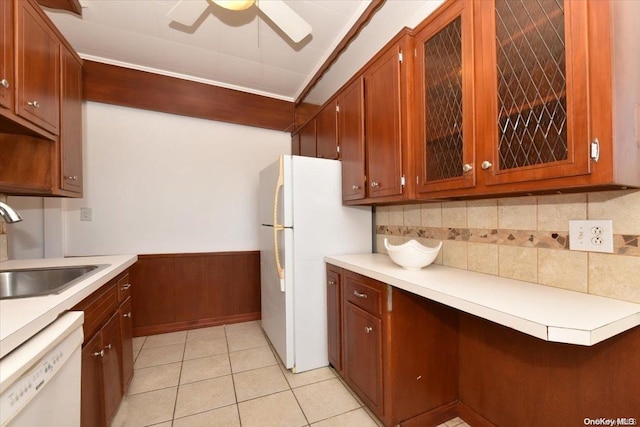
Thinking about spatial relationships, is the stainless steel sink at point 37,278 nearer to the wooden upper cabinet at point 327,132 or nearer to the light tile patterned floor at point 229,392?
the light tile patterned floor at point 229,392

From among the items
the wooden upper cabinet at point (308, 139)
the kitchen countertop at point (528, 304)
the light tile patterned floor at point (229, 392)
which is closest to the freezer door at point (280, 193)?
the wooden upper cabinet at point (308, 139)

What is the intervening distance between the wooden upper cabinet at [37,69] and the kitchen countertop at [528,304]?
2.05m

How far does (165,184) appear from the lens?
287 centimetres

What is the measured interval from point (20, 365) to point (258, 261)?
8.29 feet

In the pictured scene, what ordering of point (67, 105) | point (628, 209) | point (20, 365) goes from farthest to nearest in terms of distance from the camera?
point (67, 105) → point (628, 209) → point (20, 365)

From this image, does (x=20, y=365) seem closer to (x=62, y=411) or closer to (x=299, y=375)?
(x=62, y=411)

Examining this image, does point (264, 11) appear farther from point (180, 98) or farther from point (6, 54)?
point (180, 98)

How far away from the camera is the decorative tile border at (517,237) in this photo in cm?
103

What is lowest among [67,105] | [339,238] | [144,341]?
[144,341]

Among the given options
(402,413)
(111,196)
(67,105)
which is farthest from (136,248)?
(402,413)

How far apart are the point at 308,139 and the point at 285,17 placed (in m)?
1.31

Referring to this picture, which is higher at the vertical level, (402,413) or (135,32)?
(135,32)

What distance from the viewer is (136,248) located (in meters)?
2.76

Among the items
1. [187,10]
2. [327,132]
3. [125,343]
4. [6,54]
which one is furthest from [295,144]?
[125,343]
